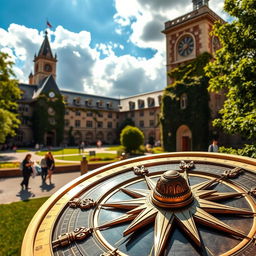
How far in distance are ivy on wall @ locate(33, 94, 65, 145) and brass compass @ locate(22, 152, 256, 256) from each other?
39770mm

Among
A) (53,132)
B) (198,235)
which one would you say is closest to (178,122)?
(198,235)

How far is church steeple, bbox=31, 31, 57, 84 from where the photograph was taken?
50.4m

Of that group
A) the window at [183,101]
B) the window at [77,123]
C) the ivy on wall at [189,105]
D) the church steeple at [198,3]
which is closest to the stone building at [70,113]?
the window at [77,123]

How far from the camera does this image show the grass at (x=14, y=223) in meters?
3.80

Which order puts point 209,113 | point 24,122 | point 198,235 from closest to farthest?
point 198,235
point 209,113
point 24,122

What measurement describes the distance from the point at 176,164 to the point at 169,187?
121 centimetres

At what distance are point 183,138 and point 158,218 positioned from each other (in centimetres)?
2177

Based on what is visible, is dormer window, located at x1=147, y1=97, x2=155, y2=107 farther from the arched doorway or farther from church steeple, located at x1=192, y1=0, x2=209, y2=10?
the arched doorway

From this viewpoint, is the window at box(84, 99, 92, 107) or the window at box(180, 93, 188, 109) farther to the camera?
the window at box(84, 99, 92, 107)

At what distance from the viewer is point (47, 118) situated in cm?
3884

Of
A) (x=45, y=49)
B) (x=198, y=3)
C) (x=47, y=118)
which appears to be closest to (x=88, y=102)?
(x=47, y=118)

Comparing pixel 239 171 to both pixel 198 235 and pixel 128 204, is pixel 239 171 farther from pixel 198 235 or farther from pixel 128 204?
pixel 128 204

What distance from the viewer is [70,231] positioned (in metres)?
1.73

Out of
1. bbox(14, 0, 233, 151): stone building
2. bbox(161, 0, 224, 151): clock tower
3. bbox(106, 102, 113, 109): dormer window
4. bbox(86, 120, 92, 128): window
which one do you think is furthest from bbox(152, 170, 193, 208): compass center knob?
bbox(106, 102, 113, 109): dormer window
